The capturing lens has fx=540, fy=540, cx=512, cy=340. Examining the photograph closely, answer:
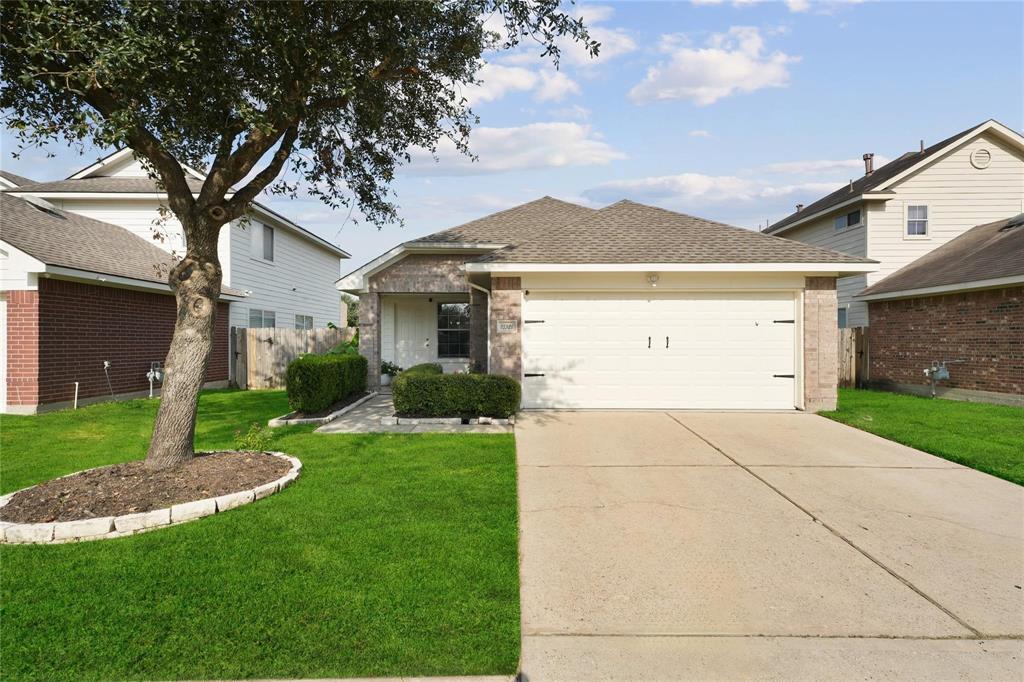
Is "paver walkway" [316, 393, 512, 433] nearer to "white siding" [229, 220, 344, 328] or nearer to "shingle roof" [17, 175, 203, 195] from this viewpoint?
"white siding" [229, 220, 344, 328]

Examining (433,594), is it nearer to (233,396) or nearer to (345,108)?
(345,108)

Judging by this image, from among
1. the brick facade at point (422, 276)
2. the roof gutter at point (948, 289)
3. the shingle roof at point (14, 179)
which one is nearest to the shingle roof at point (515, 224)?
the brick facade at point (422, 276)

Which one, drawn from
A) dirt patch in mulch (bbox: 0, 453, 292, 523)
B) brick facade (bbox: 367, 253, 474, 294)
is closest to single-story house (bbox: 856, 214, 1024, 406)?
brick facade (bbox: 367, 253, 474, 294)

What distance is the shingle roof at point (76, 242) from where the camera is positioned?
1117cm

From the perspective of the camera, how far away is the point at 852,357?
16.6m

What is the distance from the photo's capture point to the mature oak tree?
Answer: 5.05 metres

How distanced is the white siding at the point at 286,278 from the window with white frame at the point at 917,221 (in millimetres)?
20762

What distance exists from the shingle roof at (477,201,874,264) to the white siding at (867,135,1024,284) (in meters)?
8.55

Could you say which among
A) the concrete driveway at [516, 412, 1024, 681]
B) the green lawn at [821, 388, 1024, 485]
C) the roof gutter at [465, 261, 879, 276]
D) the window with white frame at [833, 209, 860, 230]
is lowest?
the concrete driveway at [516, 412, 1024, 681]

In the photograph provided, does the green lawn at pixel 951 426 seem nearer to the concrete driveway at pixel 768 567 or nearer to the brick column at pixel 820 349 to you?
the brick column at pixel 820 349

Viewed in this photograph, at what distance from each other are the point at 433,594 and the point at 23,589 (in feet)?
8.92

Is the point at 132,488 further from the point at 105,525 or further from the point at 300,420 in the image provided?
the point at 300,420

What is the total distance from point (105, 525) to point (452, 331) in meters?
11.6

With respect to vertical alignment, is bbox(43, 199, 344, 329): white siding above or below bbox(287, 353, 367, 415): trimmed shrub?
above
